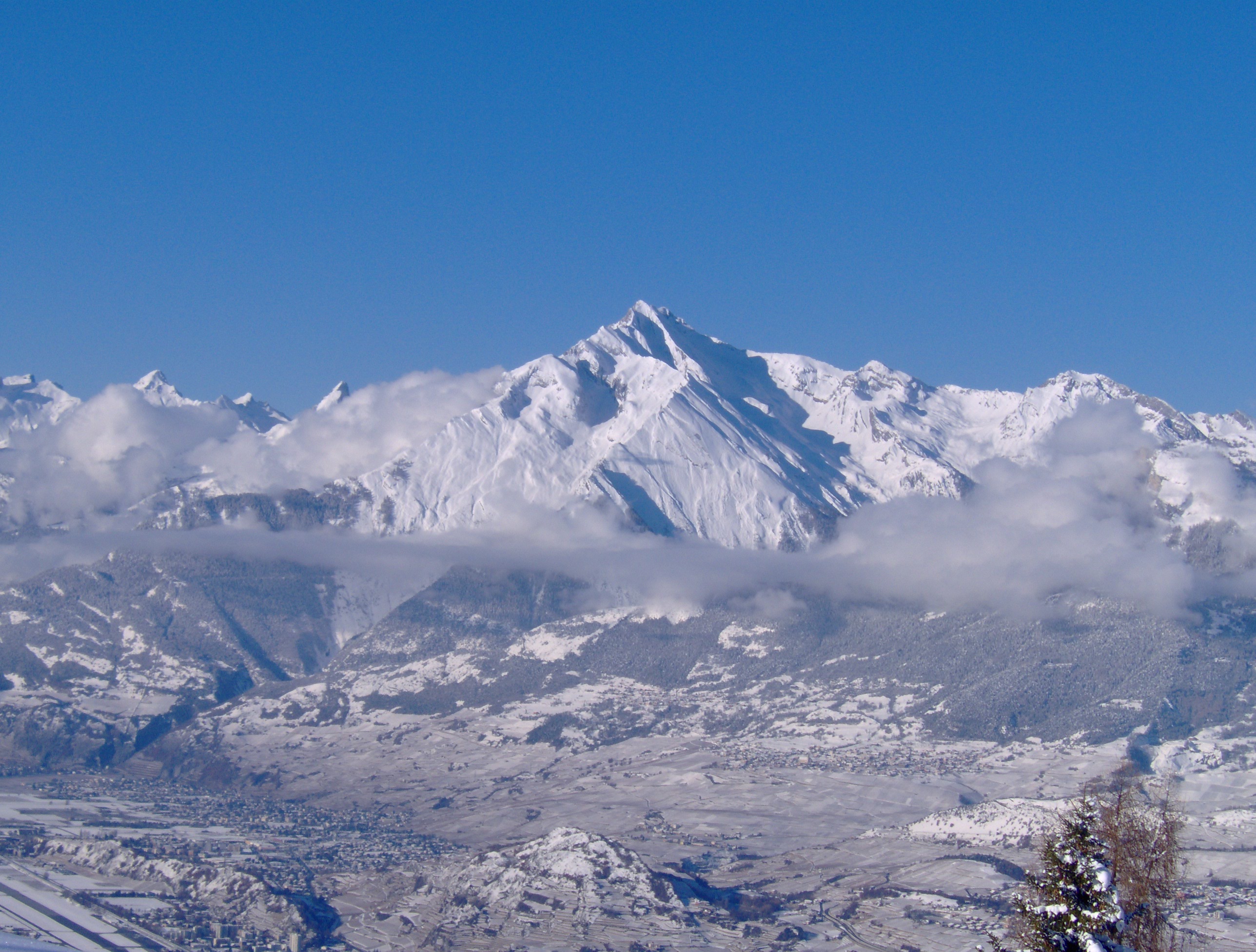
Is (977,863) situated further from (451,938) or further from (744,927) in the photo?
(451,938)

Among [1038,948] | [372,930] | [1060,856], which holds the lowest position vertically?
[372,930]

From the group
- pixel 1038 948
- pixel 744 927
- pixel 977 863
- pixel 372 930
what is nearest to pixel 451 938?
pixel 372 930

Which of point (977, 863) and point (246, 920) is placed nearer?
point (246, 920)

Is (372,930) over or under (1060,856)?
under
